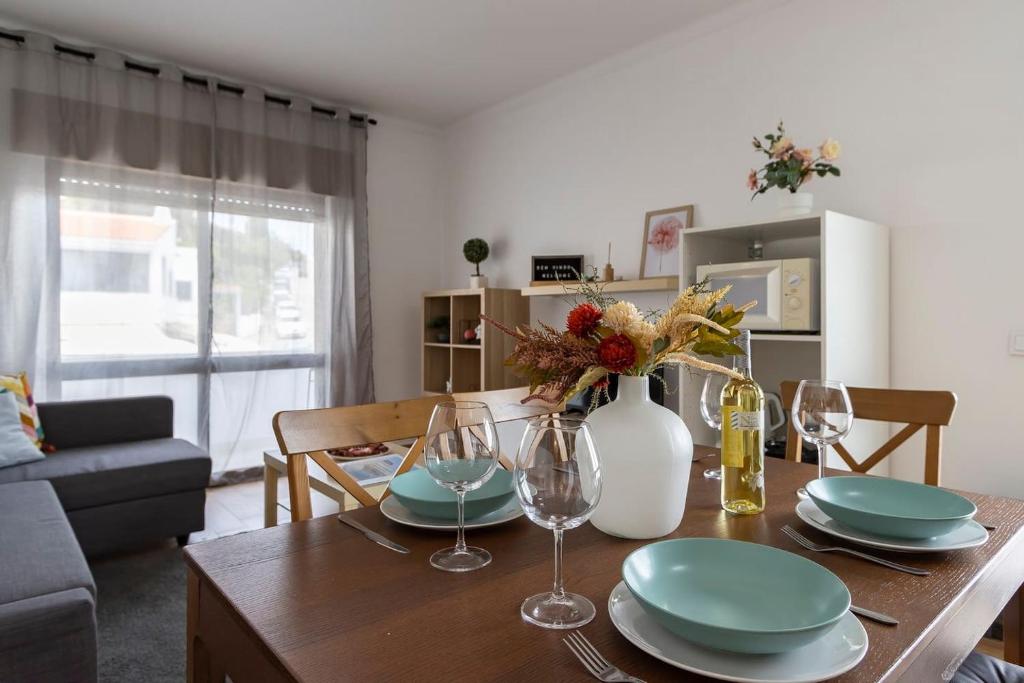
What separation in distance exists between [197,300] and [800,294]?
344 cm

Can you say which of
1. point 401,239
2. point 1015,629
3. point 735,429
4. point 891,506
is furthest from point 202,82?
point 1015,629

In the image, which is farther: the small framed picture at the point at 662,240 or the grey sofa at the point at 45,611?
the small framed picture at the point at 662,240

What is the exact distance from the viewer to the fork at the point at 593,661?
0.56 m

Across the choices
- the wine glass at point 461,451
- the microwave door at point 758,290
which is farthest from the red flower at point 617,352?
the microwave door at point 758,290

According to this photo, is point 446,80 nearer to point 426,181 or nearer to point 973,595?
point 426,181

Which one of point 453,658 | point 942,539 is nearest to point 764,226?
point 942,539

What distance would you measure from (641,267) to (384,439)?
2440 mm

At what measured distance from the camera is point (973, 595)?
789mm

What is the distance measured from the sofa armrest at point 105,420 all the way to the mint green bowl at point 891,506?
10.5ft

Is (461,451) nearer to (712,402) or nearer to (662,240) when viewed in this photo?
(712,402)

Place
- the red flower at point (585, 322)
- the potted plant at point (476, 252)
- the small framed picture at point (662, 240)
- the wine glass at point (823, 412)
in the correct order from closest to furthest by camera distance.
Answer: the red flower at point (585, 322) < the wine glass at point (823, 412) < the small framed picture at point (662, 240) < the potted plant at point (476, 252)

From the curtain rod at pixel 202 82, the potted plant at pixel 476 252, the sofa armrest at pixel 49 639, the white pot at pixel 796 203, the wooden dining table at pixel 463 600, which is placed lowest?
the sofa armrest at pixel 49 639

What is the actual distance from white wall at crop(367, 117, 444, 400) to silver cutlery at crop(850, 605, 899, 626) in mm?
4186

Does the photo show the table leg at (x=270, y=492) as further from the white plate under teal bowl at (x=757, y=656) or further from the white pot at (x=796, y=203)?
the white pot at (x=796, y=203)
